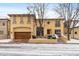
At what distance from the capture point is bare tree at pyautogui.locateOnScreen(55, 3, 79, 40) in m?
14.3

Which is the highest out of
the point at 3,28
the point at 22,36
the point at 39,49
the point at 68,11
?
the point at 68,11

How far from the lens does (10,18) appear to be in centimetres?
1423

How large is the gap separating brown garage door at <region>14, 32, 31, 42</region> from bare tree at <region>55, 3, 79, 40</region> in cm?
66

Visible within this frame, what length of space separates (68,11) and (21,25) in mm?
852

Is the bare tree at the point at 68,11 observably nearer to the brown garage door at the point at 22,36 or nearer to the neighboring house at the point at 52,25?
the neighboring house at the point at 52,25

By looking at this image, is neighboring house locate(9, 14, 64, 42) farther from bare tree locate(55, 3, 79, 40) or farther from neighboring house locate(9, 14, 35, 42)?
bare tree locate(55, 3, 79, 40)

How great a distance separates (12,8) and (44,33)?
2.31 feet

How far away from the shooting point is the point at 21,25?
1427 cm

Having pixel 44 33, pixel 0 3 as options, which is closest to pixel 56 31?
pixel 44 33

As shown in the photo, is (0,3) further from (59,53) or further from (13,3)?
(59,53)

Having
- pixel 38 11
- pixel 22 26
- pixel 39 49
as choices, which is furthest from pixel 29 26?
pixel 39 49

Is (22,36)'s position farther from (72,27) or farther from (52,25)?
(72,27)

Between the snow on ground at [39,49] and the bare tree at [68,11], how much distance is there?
223 millimetres

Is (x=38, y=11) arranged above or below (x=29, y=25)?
above
